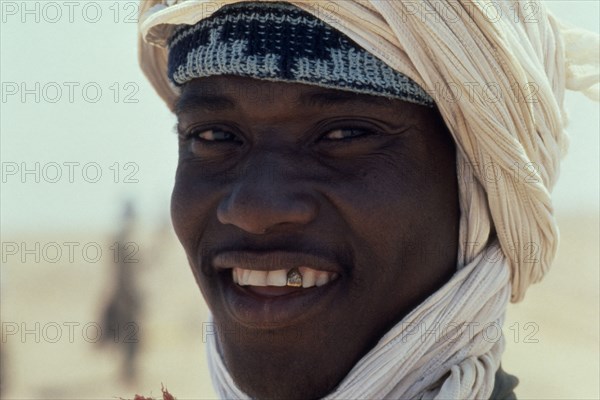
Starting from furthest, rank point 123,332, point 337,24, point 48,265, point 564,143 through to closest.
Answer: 1. point 48,265
2. point 123,332
3. point 564,143
4. point 337,24

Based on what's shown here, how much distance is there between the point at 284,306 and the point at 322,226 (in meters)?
0.24

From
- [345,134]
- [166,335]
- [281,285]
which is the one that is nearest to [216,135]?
[345,134]

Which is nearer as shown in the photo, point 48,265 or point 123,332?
point 123,332

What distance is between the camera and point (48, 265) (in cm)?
3244

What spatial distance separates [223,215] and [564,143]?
→ 3.70 ft

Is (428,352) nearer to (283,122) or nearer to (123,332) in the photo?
(283,122)

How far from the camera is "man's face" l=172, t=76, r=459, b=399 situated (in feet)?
8.94

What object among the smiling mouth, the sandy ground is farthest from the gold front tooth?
the sandy ground

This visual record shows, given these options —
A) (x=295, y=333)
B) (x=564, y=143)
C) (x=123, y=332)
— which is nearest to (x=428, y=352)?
(x=295, y=333)

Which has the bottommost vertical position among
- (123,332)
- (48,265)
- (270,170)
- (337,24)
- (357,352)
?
(48,265)

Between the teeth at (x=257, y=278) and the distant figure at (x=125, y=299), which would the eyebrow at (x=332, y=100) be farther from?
the distant figure at (x=125, y=299)

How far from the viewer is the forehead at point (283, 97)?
2.75 metres

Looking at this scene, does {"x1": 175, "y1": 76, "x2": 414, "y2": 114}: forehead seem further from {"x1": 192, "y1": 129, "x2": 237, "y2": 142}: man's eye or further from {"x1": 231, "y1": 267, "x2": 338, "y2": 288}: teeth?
{"x1": 231, "y1": 267, "x2": 338, "y2": 288}: teeth

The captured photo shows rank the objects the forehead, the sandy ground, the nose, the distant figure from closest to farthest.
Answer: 1. the nose
2. the forehead
3. the sandy ground
4. the distant figure
